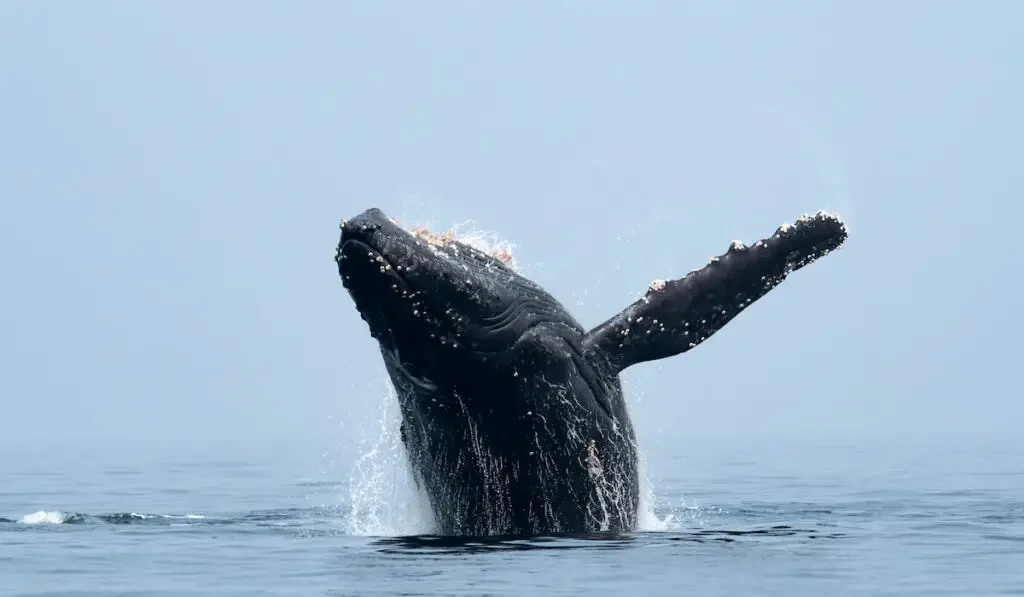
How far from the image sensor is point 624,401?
15.1 metres

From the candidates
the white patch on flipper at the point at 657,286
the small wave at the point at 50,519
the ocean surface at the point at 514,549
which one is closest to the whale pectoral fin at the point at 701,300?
the white patch on flipper at the point at 657,286

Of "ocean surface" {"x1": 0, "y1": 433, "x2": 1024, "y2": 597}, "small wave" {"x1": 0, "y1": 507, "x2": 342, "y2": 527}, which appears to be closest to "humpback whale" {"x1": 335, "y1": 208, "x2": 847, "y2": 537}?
"ocean surface" {"x1": 0, "y1": 433, "x2": 1024, "y2": 597}

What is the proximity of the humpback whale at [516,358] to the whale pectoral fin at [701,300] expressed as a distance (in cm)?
1

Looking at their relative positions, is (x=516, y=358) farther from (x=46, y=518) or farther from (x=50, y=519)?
(x=46, y=518)

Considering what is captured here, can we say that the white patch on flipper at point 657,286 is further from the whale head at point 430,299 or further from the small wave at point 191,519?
the small wave at point 191,519

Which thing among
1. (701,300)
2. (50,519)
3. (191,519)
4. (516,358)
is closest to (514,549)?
(516,358)

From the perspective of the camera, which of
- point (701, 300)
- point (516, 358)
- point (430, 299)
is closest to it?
point (430, 299)

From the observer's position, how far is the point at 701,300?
1502 cm

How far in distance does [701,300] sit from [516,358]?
6.79 feet

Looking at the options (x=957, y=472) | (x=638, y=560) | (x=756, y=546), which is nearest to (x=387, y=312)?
(x=638, y=560)

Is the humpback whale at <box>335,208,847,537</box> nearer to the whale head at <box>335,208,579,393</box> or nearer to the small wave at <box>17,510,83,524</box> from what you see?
the whale head at <box>335,208,579,393</box>

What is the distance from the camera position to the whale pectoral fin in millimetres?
14914

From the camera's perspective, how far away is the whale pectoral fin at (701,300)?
1491 centimetres

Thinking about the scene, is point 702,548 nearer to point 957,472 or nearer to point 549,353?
point 549,353
